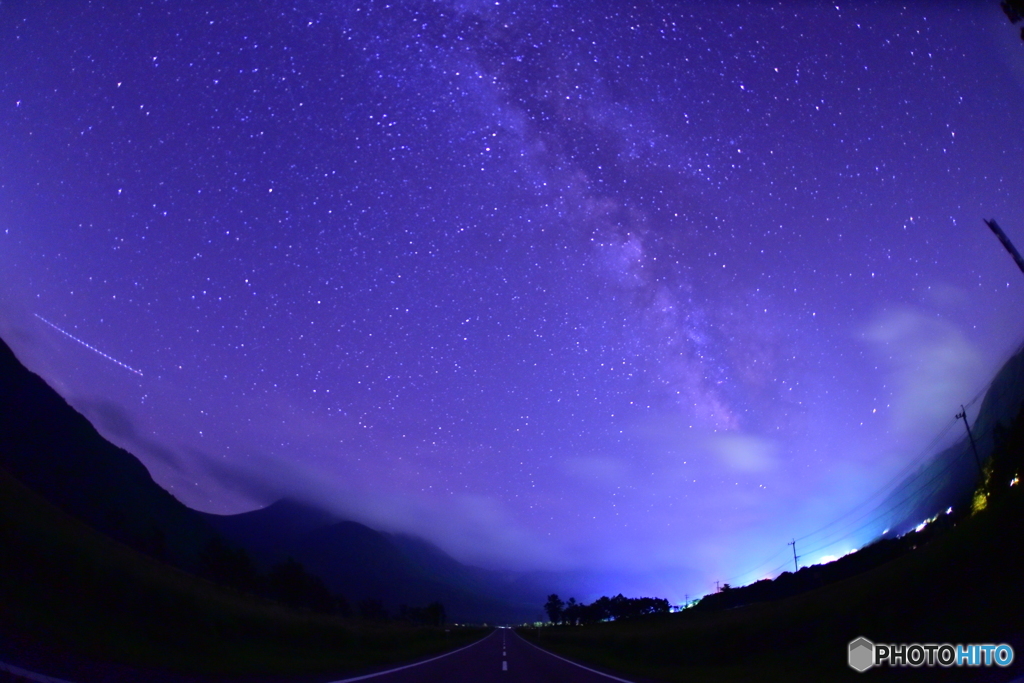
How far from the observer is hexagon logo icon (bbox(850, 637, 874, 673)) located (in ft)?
36.3

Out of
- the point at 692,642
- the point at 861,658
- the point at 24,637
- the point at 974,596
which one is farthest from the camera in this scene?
the point at 692,642

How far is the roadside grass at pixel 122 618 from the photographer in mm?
9844

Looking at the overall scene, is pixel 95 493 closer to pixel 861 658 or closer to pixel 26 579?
pixel 26 579

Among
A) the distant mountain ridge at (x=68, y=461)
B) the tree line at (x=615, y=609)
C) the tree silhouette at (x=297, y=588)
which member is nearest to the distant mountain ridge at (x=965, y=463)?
the distant mountain ridge at (x=68, y=461)

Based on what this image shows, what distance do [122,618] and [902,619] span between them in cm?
2213

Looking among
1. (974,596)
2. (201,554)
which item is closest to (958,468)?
(974,596)

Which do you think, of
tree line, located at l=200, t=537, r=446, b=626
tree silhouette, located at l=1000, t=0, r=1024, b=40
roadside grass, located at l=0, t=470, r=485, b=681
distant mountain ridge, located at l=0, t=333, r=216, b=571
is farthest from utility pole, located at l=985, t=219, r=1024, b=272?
tree line, located at l=200, t=537, r=446, b=626

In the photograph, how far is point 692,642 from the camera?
22.3 m

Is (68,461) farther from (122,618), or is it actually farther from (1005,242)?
(1005,242)

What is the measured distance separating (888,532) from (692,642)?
58463mm

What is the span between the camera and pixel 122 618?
491 inches

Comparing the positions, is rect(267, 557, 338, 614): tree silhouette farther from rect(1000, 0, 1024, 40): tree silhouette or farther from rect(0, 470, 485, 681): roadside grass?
rect(1000, 0, 1024, 40): tree silhouette

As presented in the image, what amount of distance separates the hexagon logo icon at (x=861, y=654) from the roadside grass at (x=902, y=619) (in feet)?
0.85

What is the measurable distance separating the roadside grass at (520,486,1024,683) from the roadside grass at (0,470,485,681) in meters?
12.0
